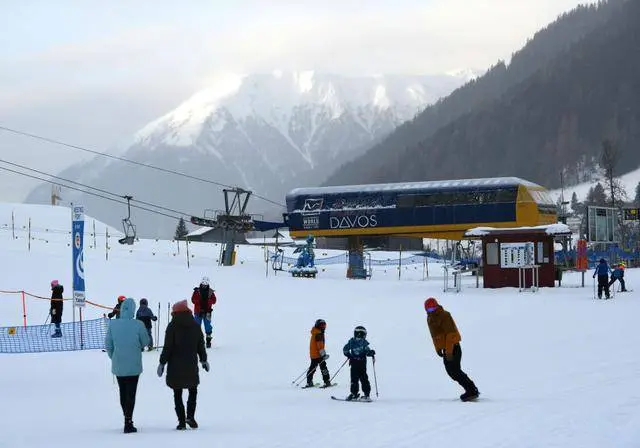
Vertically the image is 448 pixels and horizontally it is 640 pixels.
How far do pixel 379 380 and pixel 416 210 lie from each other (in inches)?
1452

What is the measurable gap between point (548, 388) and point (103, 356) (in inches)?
422

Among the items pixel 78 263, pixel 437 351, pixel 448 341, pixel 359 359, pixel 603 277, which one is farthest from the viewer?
pixel 603 277

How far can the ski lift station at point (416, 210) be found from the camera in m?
51.0

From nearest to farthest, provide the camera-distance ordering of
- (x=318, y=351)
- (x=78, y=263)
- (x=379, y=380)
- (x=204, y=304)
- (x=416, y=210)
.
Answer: (x=318, y=351)
(x=379, y=380)
(x=78, y=263)
(x=204, y=304)
(x=416, y=210)

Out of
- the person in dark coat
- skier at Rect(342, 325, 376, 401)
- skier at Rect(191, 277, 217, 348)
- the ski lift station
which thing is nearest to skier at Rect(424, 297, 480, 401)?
skier at Rect(342, 325, 376, 401)

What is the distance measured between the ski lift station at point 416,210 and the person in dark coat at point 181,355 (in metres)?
39.8

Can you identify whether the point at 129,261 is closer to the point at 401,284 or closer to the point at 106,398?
the point at 401,284

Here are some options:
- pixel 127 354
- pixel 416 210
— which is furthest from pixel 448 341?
pixel 416 210

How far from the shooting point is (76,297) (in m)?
22.1

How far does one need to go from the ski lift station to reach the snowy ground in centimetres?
1367

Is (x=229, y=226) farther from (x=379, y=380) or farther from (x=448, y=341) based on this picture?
(x=448, y=341)

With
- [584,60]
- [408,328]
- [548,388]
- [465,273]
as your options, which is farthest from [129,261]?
[584,60]

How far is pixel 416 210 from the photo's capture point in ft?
175

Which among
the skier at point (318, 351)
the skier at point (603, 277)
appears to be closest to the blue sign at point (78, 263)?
the skier at point (318, 351)
